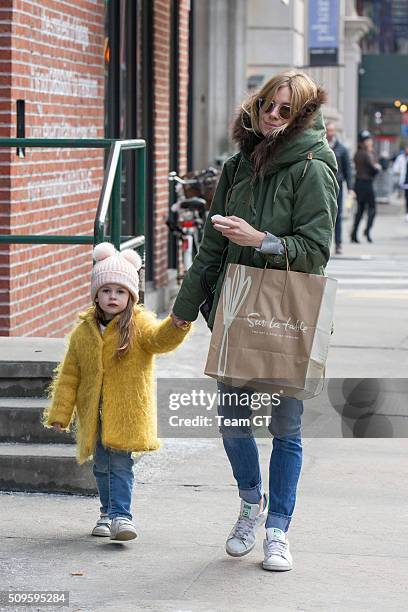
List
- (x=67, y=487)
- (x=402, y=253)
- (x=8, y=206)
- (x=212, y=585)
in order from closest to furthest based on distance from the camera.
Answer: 1. (x=212, y=585)
2. (x=67, y=487)
3. (x=8, y=206)
4. (x=402, y=253)

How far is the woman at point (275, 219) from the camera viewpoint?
5.28m

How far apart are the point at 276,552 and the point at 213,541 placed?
0.47 meters

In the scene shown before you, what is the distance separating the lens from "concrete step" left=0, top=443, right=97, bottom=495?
652cm

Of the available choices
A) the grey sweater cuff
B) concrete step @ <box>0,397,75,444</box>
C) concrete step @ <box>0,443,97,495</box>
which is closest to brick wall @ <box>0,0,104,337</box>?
concrete step @ <box>0,397,75,444</box>

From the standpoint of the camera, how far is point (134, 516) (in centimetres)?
628

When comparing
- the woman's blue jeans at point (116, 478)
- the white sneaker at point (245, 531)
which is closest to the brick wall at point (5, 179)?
the woman's blue jeans at point (116, 478)

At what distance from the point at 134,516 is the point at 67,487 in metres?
0.43

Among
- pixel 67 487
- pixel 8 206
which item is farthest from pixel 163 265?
pixel 67 487

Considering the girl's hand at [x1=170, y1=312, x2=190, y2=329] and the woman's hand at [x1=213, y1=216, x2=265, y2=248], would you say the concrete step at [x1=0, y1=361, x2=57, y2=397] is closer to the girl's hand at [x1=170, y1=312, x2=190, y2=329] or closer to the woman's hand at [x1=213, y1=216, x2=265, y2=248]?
the girl's hand at [x1=170, y1=312, x2=190, y2=329]

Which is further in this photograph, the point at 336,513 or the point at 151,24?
the point at 151,24

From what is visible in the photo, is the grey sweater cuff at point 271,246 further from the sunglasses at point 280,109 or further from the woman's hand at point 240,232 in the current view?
the sunglasses at point 280,109

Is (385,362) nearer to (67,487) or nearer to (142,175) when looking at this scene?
(142,175)

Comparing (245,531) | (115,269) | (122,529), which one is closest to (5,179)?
(115,269)

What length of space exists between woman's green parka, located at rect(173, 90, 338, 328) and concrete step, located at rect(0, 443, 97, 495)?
139 centimetres
